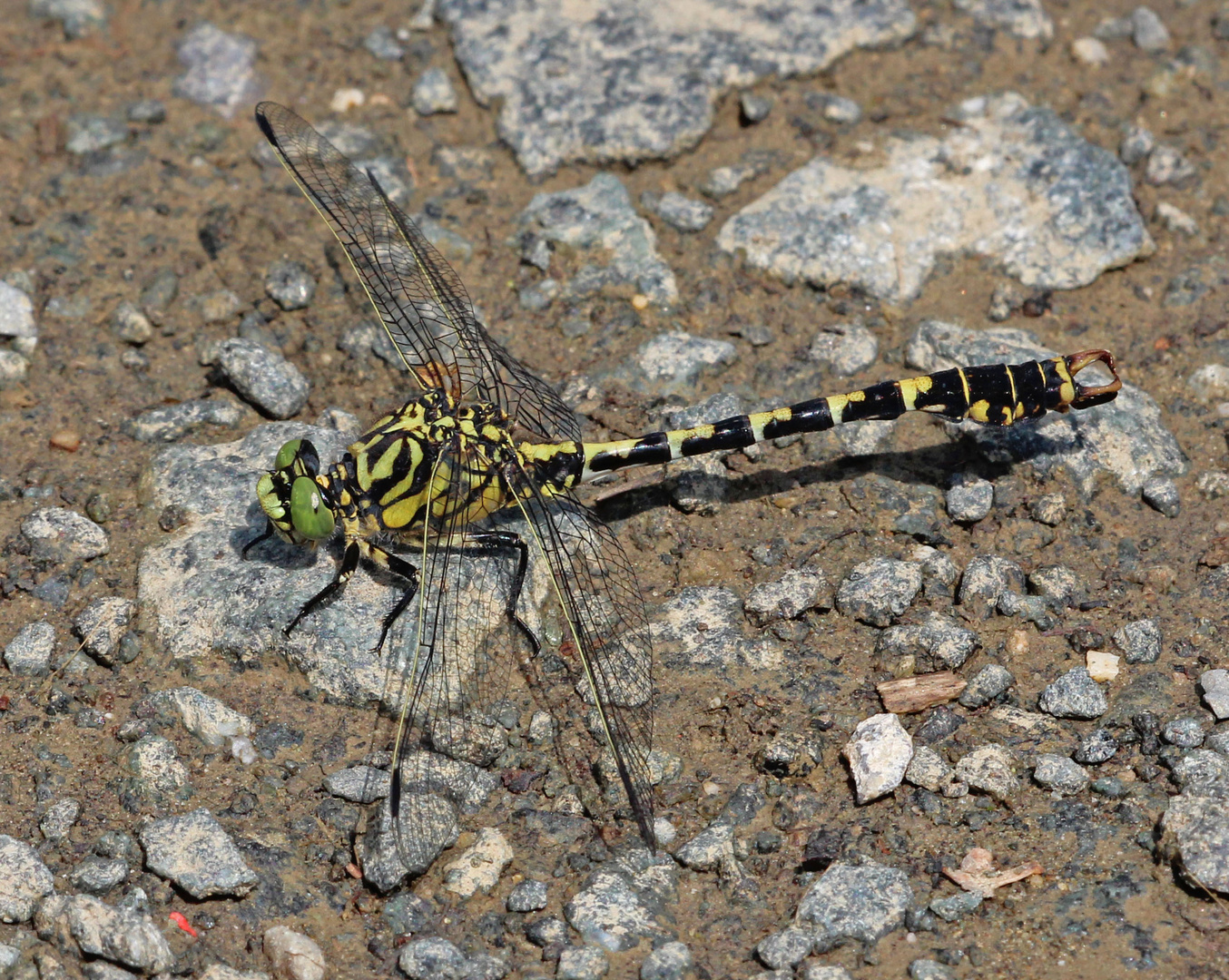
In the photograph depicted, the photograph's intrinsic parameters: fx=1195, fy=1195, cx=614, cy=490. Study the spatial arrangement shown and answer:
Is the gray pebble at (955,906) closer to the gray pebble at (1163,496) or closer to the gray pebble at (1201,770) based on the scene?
the gray pebble at (1201,770)

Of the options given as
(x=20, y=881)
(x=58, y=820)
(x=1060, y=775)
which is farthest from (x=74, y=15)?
(x=1060, y=775)

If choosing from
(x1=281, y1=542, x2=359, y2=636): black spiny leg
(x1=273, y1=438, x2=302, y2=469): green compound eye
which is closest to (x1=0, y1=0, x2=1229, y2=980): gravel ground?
(x1=281, y1=542, x2=359, y2=636): black spiny leg

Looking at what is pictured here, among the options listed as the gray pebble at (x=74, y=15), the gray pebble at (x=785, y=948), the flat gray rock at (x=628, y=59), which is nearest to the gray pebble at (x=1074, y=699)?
the gray pebble at (x=785, y=948)

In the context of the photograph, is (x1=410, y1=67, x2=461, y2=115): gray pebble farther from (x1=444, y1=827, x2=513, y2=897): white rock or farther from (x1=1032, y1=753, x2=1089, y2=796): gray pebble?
(x1=1032, y1=753, x2=1089, y2=796): gray pebble

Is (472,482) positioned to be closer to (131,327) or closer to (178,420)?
(178,420)

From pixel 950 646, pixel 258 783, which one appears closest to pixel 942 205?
pixel 950 646

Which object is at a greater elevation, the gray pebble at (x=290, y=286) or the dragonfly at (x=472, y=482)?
the gray pebble at (x=290, y=286)
